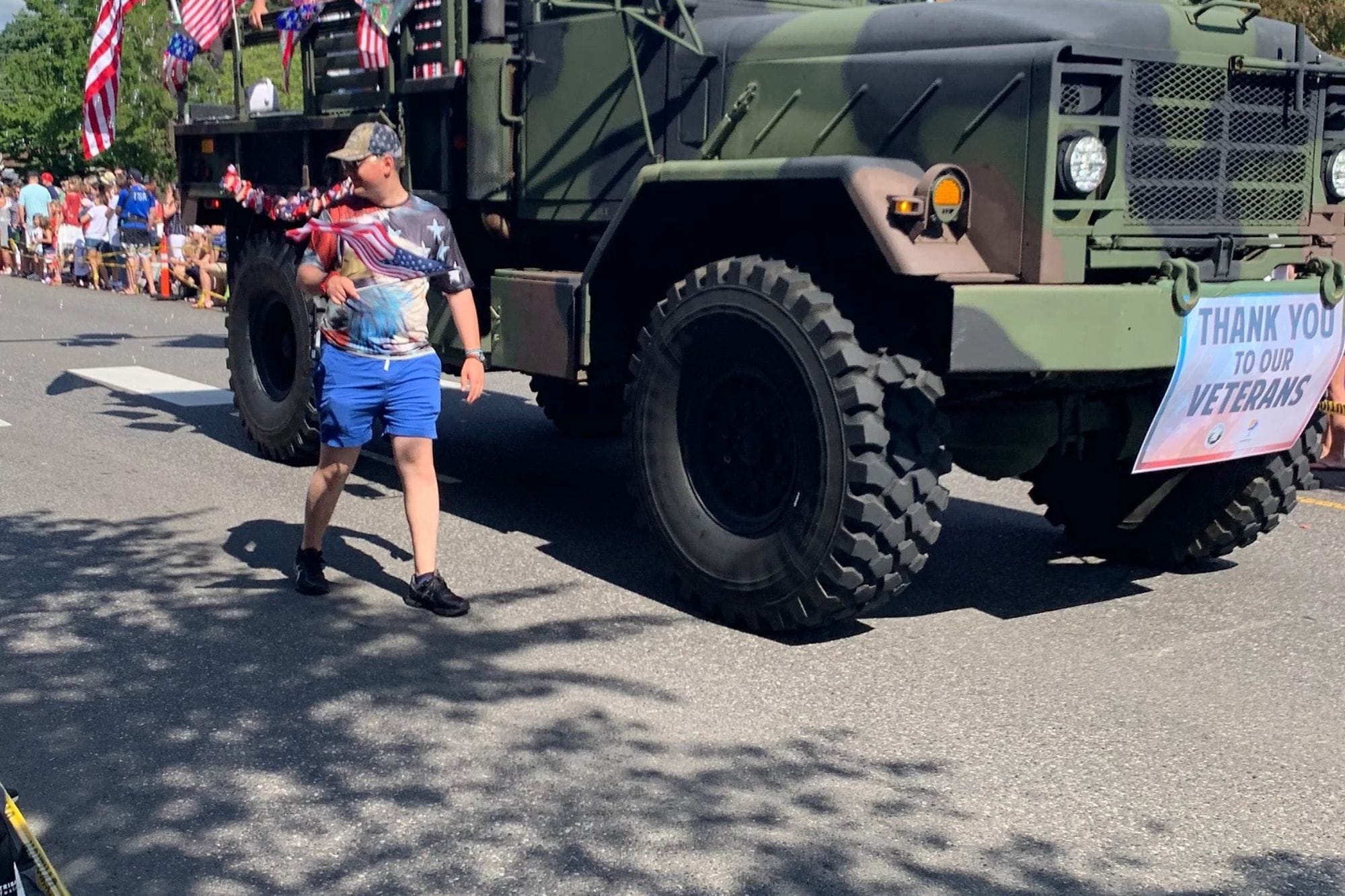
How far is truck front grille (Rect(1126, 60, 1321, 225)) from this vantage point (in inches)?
211

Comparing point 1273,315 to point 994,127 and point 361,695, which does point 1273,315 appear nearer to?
point 994,127

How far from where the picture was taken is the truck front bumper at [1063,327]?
15.8 feet

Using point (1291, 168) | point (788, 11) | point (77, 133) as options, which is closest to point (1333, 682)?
point (1291, 168)

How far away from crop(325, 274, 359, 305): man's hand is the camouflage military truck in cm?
90

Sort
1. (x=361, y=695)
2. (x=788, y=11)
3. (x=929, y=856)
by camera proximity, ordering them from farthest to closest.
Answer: (x=788, y=11), (x=361, y=695), (x=929, y=856)

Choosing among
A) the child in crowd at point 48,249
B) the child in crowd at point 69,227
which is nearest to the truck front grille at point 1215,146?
the child in crowd at point 69,227

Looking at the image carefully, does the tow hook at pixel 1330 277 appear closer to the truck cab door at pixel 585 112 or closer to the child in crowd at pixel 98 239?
the truck cab door at pixel 585 112

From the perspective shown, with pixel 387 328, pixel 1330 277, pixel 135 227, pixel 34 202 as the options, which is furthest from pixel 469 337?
pixel 34 202

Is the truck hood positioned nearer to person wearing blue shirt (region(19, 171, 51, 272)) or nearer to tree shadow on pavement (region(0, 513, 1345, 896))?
tree shadow on pavement (region(0, 513, 1345, 896))

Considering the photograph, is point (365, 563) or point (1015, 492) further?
point (1015, 492)

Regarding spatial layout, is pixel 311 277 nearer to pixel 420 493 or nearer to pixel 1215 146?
pixel 420 493

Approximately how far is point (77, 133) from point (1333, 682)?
42.4 meters

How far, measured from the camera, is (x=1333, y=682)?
5258mm

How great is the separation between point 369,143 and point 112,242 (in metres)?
20.0
